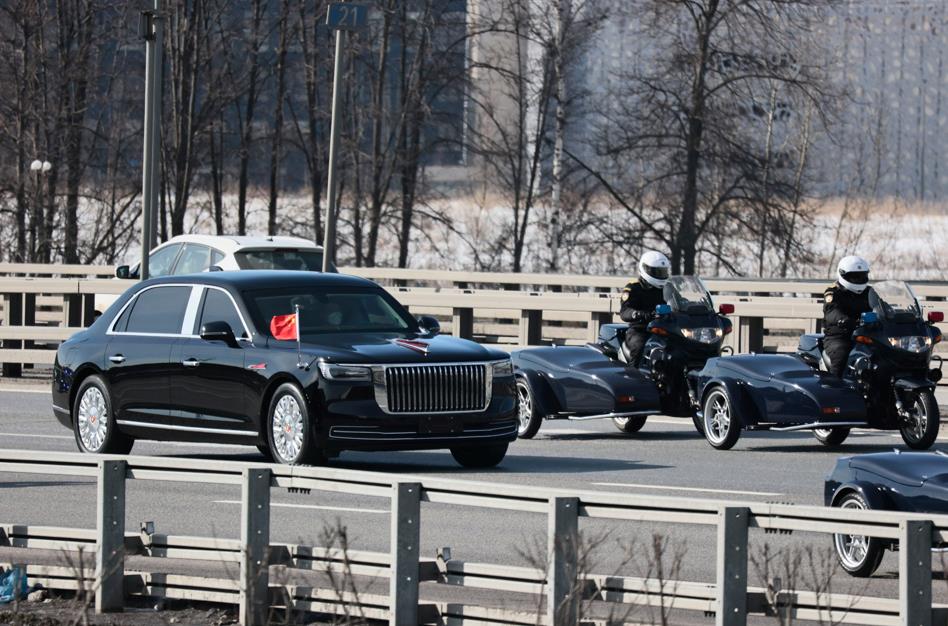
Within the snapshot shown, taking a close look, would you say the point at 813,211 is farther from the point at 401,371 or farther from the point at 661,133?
the point at 401,371

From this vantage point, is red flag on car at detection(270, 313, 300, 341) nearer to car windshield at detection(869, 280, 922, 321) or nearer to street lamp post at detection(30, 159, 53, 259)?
car windshield at detection(869, 280, 922, 321)

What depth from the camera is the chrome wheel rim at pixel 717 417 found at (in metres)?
17.7

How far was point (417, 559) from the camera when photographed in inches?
354

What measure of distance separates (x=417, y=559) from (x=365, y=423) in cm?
609

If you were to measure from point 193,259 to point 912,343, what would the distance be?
12.9 meters

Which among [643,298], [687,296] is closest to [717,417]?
[687,296]

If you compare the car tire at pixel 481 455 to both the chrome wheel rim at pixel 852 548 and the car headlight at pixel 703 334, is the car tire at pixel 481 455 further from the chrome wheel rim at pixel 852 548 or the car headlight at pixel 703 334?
the chrome wheel rim at pixel 852 548

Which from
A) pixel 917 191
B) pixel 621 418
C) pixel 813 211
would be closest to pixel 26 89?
pixel 813 211

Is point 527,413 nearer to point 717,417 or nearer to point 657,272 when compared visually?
point 657,272

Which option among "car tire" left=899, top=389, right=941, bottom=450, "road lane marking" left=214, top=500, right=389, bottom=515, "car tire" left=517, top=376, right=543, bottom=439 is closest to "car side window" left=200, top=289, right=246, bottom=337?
"road lane marking" left=214, top=500, right=389, bottom=515

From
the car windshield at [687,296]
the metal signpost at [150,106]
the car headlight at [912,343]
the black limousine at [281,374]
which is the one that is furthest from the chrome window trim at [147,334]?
the metal signpost at [150,106]

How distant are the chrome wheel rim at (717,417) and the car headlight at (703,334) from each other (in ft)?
3.75

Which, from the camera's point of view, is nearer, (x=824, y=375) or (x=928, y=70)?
(x=824, y=375)

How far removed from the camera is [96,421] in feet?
55.3
